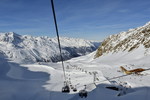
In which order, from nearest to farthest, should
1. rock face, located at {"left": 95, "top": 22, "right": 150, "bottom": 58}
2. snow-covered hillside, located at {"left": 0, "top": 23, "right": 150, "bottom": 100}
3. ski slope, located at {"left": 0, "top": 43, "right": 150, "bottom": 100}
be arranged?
ski slope, located at {"left": 0, "top": 43, "right": 150, "bottom": 100}
snow-covered hillside, located at {"left": 0, "top": 23, "right": 150, "bottom": 100}
rock face, located at {"left": 95, "top": 22, "right": 150, "bottom": 58}

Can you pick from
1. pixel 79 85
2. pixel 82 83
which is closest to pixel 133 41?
pixel 82 83

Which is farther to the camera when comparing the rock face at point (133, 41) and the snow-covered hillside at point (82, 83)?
the rock face at point (133, 41)

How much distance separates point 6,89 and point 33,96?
148 inches

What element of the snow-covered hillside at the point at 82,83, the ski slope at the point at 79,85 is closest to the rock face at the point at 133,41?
the snow-covered hillside at the point at 82,83

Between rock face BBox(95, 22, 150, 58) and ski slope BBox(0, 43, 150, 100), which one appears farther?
rock face BBox(95, 22, 150, 58)

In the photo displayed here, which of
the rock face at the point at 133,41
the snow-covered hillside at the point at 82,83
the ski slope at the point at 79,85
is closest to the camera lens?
the ski slope at the point at 79,85

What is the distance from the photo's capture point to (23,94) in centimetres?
2167

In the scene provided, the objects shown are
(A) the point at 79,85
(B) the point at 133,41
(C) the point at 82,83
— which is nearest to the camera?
(A) the point at 79,85

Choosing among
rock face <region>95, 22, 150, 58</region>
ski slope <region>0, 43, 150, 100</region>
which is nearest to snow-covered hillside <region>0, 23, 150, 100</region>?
ski slope <region>0, 43, 150, 100</region>

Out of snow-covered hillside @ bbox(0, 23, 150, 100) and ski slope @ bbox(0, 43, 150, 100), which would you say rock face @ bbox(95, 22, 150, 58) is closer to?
snow-covered hillside @ bbox(0, 23, 150, 100)

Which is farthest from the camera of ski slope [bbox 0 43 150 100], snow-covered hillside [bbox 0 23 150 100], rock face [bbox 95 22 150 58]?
rock face [bbox 95 22 150 58]

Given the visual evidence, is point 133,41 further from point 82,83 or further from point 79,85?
point 79,85

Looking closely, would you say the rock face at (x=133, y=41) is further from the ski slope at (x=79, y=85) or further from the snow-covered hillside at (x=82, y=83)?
the ski slope at (x=79, y=85)

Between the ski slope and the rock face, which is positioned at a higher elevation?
the rock face
